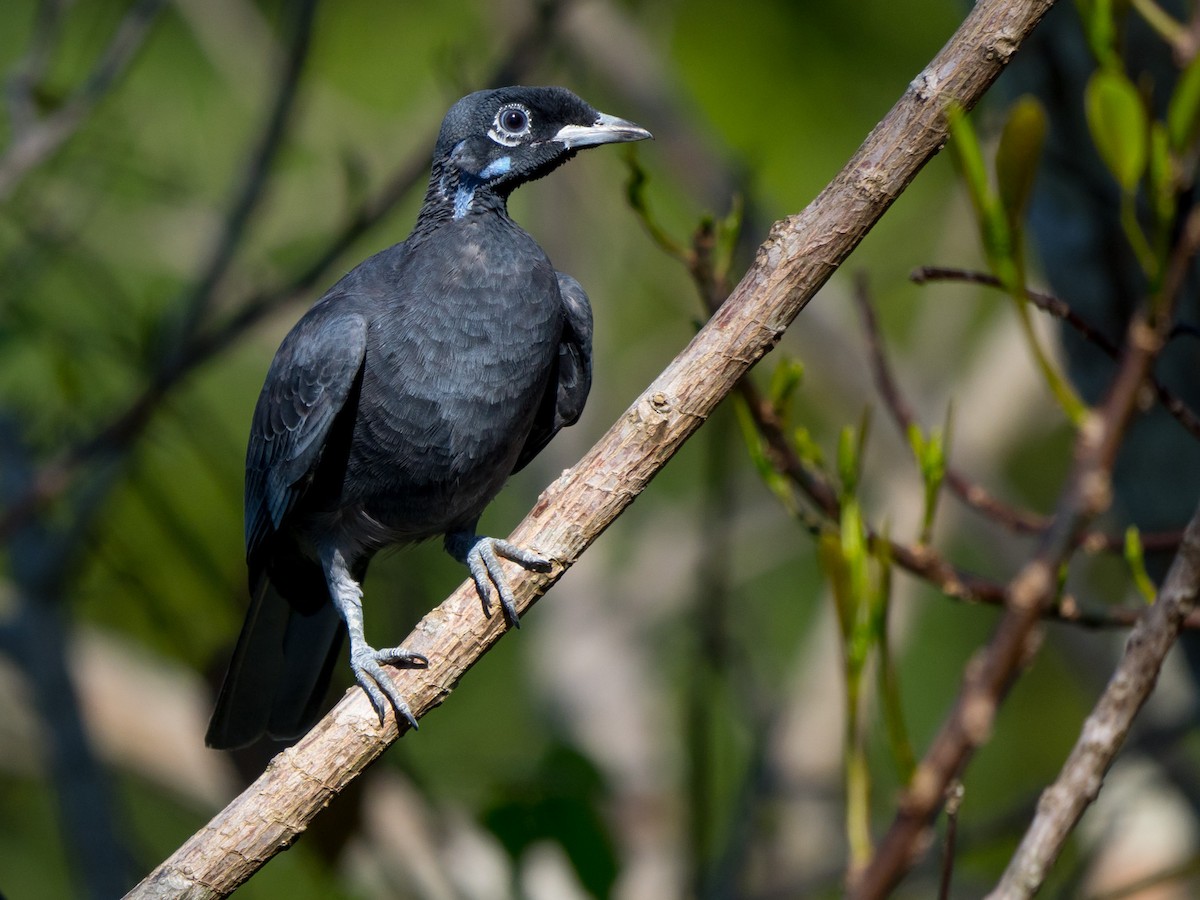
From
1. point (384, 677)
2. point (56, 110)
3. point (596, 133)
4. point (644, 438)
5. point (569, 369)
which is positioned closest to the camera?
point (644, 438)

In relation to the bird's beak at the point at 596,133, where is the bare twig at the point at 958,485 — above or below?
below

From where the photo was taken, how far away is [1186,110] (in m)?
1.39

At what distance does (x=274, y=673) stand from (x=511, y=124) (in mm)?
1844

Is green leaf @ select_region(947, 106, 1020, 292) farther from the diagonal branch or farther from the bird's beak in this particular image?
the bird's beak

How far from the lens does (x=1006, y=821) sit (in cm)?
409

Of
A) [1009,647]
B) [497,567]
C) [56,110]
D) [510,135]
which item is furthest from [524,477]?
[1009,647]

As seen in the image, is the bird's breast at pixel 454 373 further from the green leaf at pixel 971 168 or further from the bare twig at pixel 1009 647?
the bare twig at pixel 1009 647

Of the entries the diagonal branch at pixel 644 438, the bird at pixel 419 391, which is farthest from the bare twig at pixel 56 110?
the diagonal branch at pixel 644 438

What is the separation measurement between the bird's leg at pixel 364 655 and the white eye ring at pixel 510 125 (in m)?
1.35

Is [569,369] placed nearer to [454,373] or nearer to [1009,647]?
[454,373]

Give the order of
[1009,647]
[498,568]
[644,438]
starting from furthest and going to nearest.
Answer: [498,568] → [644,438] → [1009,647]

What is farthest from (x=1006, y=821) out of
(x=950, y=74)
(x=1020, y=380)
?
(x=1020, y=380)

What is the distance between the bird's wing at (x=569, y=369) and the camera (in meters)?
4.01

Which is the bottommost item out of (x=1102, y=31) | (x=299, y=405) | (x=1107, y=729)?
(x=1107, y=729)
